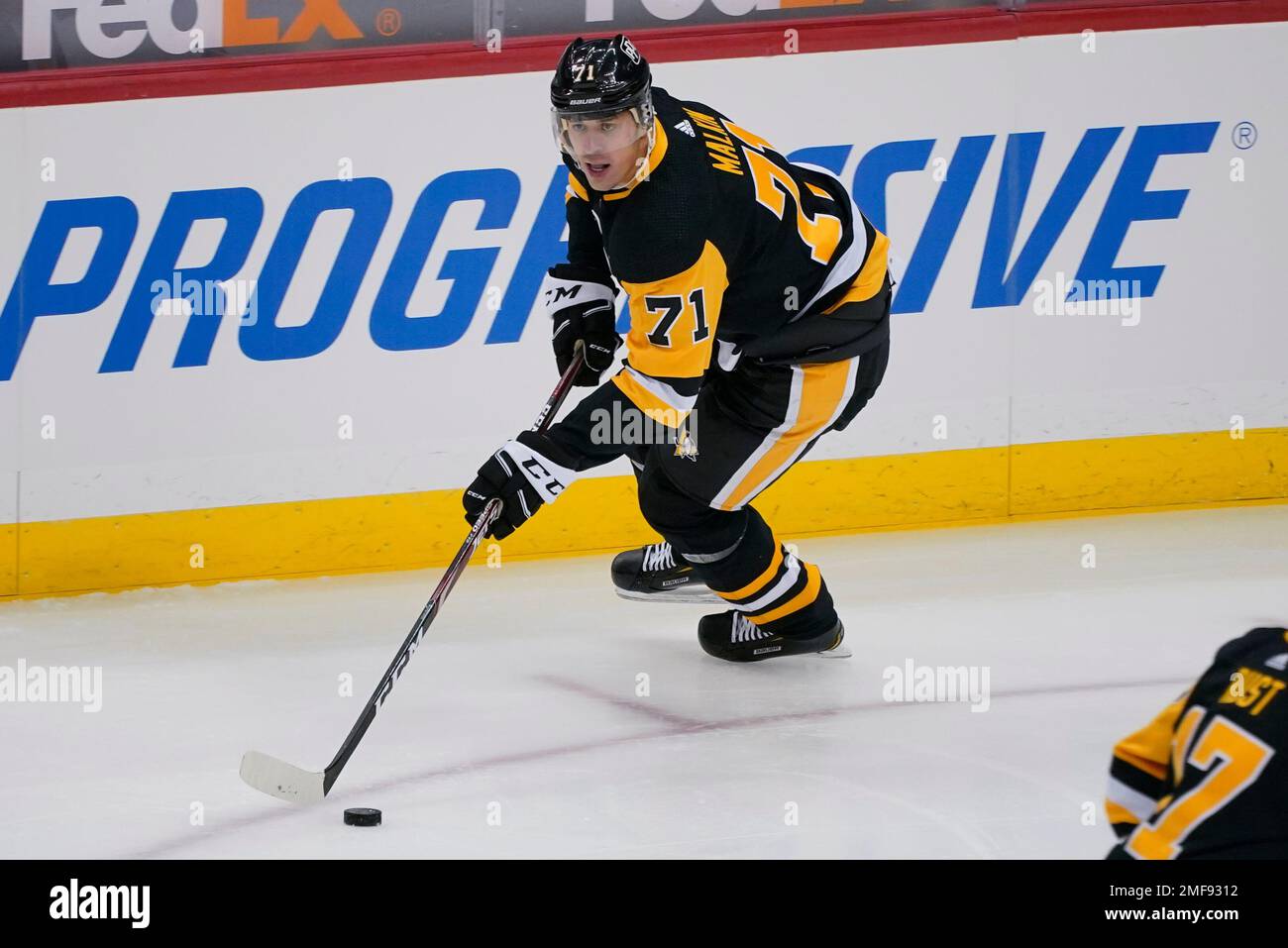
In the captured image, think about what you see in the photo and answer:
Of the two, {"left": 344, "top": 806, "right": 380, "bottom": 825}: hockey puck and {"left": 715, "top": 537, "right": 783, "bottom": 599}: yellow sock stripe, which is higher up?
{"left": 715, "top": 537, "right": 783, "bottom": 599}: yellow sock stripe

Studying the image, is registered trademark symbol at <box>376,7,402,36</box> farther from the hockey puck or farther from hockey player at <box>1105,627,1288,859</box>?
hockey player at <box>1105,627,1288,859</box>

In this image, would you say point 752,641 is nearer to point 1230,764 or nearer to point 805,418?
point 805,418

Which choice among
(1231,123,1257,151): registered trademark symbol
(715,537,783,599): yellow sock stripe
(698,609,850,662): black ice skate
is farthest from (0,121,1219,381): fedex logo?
(715,537,783,599): yellow sock stripe

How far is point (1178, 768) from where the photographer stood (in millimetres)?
1735

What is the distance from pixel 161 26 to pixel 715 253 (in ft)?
6.95

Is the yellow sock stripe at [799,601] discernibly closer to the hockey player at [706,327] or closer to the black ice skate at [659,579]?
the hockey player at [706,327]

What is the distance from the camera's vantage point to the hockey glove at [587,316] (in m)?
3.78

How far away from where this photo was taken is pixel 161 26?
4.60 meters

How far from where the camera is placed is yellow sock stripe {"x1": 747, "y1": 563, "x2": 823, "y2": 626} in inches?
154

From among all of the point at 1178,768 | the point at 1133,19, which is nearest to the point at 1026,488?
the point at 1133,19

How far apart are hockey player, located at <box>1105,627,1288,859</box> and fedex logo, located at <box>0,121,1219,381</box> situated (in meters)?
A: 3.34

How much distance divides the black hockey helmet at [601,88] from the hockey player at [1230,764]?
5.60 ft

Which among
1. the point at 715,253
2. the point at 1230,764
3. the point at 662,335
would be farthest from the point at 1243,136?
the point at 1230,764

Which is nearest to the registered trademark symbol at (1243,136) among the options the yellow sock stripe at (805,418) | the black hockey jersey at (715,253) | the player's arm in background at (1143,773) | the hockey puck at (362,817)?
the black hockey jersey at (715,253)
